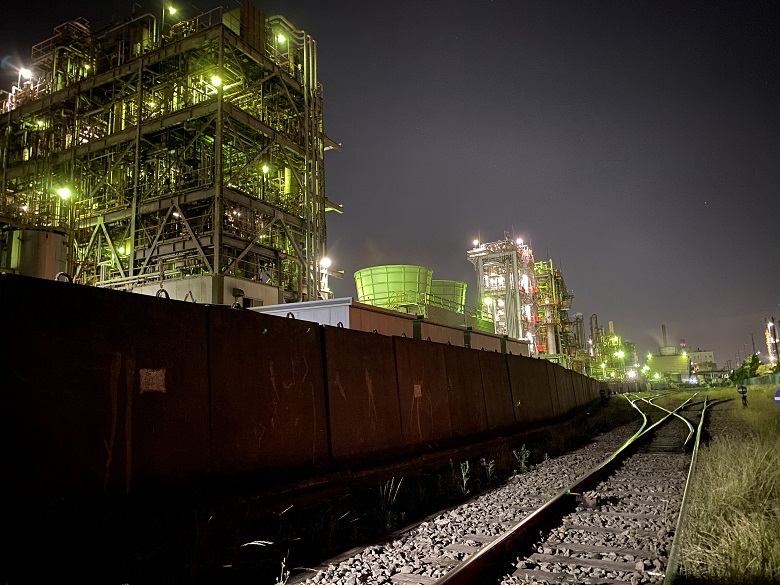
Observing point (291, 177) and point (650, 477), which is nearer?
point (650, 477)

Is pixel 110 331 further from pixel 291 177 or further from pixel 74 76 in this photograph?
pixel 74 76

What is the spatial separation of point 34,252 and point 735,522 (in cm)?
2892

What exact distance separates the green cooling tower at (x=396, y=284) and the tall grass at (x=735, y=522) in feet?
107

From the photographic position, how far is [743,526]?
4.91 metres

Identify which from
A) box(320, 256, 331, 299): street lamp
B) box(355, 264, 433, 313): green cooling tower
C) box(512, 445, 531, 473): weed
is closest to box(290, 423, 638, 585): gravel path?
box(512, 445, 531, 473): weed

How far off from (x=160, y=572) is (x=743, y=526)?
5218mm

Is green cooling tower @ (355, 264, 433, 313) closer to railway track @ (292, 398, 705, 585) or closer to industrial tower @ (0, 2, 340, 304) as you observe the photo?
industrial tower @ (0, 2, 340, 304)

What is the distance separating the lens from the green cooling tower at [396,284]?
41031 millimetres

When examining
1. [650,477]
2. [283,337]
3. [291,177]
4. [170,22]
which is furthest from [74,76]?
[650,477]

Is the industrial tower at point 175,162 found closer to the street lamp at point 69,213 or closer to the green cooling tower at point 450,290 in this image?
the street lamp at point 69,213

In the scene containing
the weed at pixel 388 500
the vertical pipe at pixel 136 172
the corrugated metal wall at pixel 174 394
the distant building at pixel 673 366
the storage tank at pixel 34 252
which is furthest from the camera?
the distant building at pixel 673 366

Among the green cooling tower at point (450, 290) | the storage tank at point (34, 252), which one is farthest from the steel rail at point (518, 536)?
the green cooling tower at point (450, 290)

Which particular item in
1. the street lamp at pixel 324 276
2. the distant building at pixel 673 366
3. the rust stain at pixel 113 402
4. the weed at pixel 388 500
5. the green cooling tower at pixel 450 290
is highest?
the green cooling tower at pixel 450 290

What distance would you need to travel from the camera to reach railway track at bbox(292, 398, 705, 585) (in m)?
4.33
